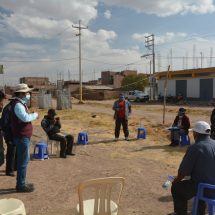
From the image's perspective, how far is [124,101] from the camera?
42.3 feet

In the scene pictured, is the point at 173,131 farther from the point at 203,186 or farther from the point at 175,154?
the point at 203,186

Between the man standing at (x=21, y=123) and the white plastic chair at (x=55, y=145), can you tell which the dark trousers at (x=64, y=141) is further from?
the man standing at (x=21, y=123)

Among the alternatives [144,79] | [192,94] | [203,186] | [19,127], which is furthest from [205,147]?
[144,79]

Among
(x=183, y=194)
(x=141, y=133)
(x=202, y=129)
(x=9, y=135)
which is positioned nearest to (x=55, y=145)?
(x=9, y=135)

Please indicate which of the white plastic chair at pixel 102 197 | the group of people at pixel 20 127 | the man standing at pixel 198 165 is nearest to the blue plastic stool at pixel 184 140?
the group of people at pixel 20 127

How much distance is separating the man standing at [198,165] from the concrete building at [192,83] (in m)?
40.3

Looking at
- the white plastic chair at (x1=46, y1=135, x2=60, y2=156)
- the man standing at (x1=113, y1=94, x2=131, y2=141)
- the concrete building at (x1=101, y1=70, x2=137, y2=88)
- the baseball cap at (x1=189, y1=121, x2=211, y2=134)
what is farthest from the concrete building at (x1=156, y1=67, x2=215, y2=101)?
the baseball cap at (x1=189, y1=121, x2=211, y2=134)

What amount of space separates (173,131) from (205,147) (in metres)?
7.31

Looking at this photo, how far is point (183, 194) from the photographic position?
15.8 ft

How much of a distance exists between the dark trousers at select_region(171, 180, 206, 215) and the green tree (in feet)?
213

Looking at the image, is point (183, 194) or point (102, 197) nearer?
point (102, 197)

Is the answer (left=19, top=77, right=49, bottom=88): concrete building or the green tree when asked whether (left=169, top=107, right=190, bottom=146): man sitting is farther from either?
(left=19, top=77, right=49, bottom=88): concrete building

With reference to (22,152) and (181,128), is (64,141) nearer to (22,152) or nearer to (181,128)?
(22,152)

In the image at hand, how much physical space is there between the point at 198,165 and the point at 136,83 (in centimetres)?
6635
